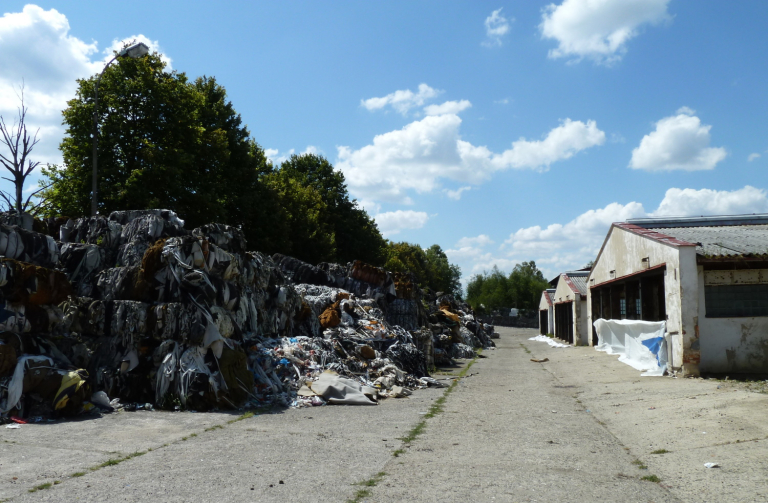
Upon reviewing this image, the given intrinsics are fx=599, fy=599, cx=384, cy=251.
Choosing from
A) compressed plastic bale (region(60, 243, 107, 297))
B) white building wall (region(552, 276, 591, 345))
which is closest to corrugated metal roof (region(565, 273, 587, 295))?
white building wall (region(552, 276, 591, 345))

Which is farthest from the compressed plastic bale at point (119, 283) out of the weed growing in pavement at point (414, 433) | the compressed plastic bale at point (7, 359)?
the weed growing in pavement at point (414, 433)

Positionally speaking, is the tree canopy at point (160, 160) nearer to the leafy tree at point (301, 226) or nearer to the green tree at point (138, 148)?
the green tree at point (138, 148)

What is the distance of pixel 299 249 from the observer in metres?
36.6

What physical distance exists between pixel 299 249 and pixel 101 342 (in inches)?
1035

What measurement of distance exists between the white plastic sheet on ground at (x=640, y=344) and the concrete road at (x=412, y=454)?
4.01 metres

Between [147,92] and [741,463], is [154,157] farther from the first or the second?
[741,463]

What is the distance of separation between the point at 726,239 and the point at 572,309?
16.5 meters

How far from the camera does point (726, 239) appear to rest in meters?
15.8

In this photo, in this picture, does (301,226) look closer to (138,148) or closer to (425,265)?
(138,148)

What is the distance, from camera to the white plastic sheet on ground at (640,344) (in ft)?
49.1

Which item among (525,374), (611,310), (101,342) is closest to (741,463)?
(101,342)

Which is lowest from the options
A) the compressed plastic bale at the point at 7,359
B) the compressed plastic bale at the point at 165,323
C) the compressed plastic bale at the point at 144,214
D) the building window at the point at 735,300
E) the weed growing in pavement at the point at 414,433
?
the weed growing in pavement at the point at 414,433

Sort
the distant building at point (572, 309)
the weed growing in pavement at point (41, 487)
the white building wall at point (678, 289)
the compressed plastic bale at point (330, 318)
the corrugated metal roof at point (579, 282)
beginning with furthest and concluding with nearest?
the corrugated metal roof at point (579, 282) → the distant building at point (572, 309) → the compressed plastic bale at point (330, 318) → the white building wall at point (678, 289) → the weed growing in pavement at point (41, 487)

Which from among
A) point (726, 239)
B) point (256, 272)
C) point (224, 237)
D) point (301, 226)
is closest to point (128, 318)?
point (224, 237)
